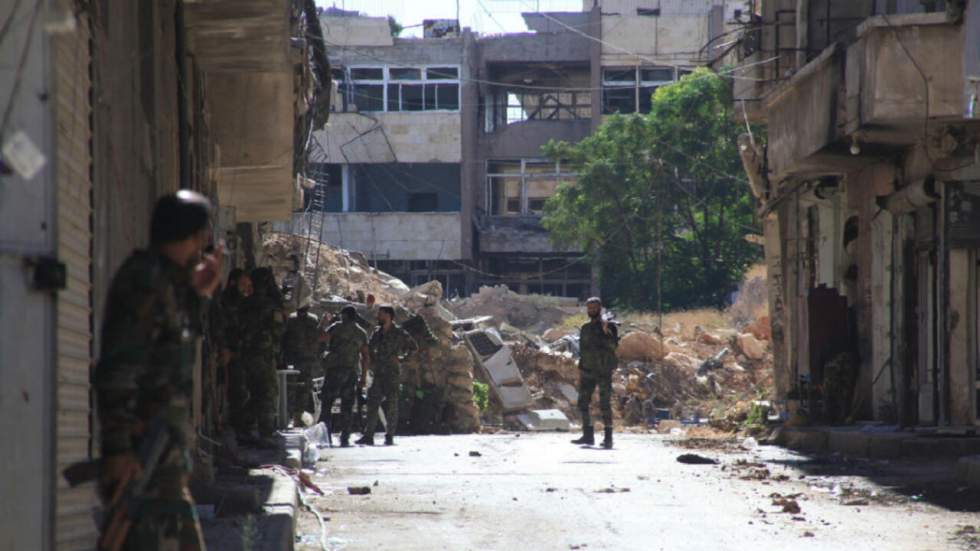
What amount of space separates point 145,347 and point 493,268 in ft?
181

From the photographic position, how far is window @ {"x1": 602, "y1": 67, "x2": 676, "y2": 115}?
2275 inches

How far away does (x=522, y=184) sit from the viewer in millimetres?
58969

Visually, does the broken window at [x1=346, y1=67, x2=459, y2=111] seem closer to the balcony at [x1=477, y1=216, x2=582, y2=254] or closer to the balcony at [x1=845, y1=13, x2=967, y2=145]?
the balcony at [x1=477, y1=216, x2=582, y2=254]

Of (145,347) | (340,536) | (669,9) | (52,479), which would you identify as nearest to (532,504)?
(340,536)

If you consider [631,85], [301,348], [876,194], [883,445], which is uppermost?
[631,85]

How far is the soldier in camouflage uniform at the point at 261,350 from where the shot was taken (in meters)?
14.3

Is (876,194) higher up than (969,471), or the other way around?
(876,194)

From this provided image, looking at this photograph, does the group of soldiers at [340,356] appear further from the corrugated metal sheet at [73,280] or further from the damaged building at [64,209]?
the corrugated metal sheet at [73,280]

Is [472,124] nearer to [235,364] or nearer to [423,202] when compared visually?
[423,202]

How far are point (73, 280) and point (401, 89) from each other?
51.1 meters

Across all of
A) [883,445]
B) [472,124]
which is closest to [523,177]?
[472,124]

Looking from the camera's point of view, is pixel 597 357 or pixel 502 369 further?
pixel 502 369

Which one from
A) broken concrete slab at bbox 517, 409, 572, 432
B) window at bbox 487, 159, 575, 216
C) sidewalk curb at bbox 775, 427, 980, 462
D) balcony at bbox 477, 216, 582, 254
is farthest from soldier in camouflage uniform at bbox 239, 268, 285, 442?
window at bbox 487, 159, 575, 216

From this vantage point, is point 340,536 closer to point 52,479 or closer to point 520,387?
point 52,479
